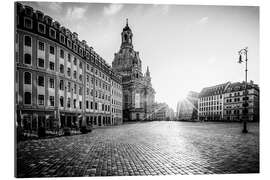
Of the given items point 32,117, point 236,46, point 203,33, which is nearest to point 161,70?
point 203,33

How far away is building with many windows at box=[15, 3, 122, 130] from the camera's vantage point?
18.2ft

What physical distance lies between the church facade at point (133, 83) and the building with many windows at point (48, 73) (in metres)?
1.62

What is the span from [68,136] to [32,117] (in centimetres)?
370

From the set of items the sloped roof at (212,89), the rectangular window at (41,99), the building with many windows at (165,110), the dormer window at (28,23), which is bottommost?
the building with many windows at (165,110)

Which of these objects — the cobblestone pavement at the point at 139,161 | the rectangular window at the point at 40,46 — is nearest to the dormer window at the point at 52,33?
the rectangular window at the point at 40,46

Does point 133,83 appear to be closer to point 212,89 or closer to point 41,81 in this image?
point 212,89

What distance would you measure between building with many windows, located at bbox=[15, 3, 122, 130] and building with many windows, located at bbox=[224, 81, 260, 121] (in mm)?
6160

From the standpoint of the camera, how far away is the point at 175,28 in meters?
6.41

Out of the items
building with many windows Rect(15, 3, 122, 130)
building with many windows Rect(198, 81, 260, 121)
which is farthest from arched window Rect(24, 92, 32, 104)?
building with many windows Rect(198, 81, 260, 121)

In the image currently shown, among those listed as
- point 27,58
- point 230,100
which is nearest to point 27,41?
point 27,58

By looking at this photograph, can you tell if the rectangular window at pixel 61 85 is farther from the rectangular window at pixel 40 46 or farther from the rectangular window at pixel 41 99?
the rectangular window at pixel 40 46

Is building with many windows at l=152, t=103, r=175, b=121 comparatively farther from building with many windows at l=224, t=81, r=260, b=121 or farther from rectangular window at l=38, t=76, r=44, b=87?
rectangular window at l=38, t=76, r=44, b=87

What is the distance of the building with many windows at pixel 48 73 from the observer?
5547 millimetres

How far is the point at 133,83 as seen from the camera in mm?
17656
